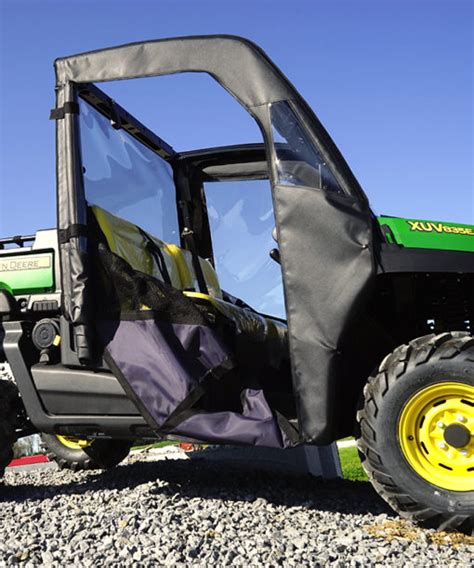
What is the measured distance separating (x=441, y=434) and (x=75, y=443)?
137 inches

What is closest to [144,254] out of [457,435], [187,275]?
[187,275]

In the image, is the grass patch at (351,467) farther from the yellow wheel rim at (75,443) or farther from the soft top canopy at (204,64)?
the soft top canopy at (204,64)

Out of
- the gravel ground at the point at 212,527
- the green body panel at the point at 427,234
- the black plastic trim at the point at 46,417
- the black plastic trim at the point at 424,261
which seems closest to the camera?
the gravel ground at the point at 212,527

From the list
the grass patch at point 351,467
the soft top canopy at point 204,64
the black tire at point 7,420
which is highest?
the soft top canopy at point 204,64

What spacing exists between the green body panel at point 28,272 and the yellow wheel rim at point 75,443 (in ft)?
5.38

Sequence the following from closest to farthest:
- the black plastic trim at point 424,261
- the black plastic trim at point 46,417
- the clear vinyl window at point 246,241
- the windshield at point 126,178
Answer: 1. the black plastic trim at point 424,261
2. the black plastic trim at point 46,417
3. the windshield at point 126,178
4. the clear vinyl window at point 246,241

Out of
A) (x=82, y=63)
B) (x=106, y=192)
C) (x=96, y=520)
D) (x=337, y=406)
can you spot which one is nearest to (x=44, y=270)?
(x=106, y=192)

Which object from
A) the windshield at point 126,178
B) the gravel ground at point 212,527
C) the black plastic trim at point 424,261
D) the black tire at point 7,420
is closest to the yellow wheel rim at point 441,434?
the gravel ground at point 212,527

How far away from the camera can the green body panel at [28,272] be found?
4.48 metres

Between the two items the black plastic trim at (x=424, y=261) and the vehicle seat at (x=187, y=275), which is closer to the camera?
the black plastic trim at (x=424, y=261)

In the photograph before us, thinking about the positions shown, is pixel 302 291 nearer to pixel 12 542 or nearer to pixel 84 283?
pixel 84 283

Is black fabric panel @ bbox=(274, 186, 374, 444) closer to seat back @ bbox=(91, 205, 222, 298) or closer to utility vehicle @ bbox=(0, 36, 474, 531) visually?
utility vehicle @ bbox=(0, 36, 474, 531)

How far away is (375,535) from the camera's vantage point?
321cm

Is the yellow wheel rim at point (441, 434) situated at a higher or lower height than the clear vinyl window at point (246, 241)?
lower
